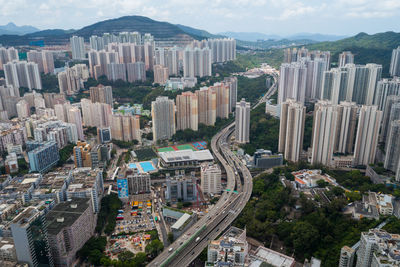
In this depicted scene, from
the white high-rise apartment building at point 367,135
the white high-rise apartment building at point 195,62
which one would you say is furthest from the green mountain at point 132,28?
the white high-rise apartment building at point 367,135

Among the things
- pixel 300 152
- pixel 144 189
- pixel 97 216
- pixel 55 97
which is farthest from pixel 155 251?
pixel 55 97

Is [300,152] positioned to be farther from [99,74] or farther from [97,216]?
[99,74]

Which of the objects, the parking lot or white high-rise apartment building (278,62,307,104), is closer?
the parking lot

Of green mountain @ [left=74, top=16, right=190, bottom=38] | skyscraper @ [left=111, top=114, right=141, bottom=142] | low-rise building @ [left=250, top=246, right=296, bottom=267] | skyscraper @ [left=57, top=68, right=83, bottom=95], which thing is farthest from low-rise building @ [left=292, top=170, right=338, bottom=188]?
green mountain @ [left=74, top=16, right=190, bottom=38]

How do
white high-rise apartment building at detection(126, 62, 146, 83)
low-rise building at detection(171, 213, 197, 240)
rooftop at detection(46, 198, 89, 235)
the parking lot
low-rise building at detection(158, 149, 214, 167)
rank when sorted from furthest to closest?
white high-rise apartment building at detection(126, 62, 146, 83), low-rise building at detection(158, 149, 214, 167), the parking lot, low-rise building at detection(171, 213, 197, 240), rooftop at detection(46, 198, 89, 235)

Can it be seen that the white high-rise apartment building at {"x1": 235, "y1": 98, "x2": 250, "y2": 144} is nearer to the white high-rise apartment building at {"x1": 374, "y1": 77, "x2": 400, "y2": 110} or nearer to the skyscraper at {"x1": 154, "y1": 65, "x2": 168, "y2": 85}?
the white high-rise apartment building at {"x1": 374, "y1": 77, "x2": 400, "y2": 110}

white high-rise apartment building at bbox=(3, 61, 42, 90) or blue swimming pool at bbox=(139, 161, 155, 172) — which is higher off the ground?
white high-rise apartment building at bbox=(3, 61, 42, 90)

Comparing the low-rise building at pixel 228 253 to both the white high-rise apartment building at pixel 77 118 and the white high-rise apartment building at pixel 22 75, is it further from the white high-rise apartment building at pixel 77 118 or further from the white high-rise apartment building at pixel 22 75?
the white high-rise apartment building at pixel 22 75

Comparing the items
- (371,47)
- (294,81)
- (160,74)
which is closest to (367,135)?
(294,81)
